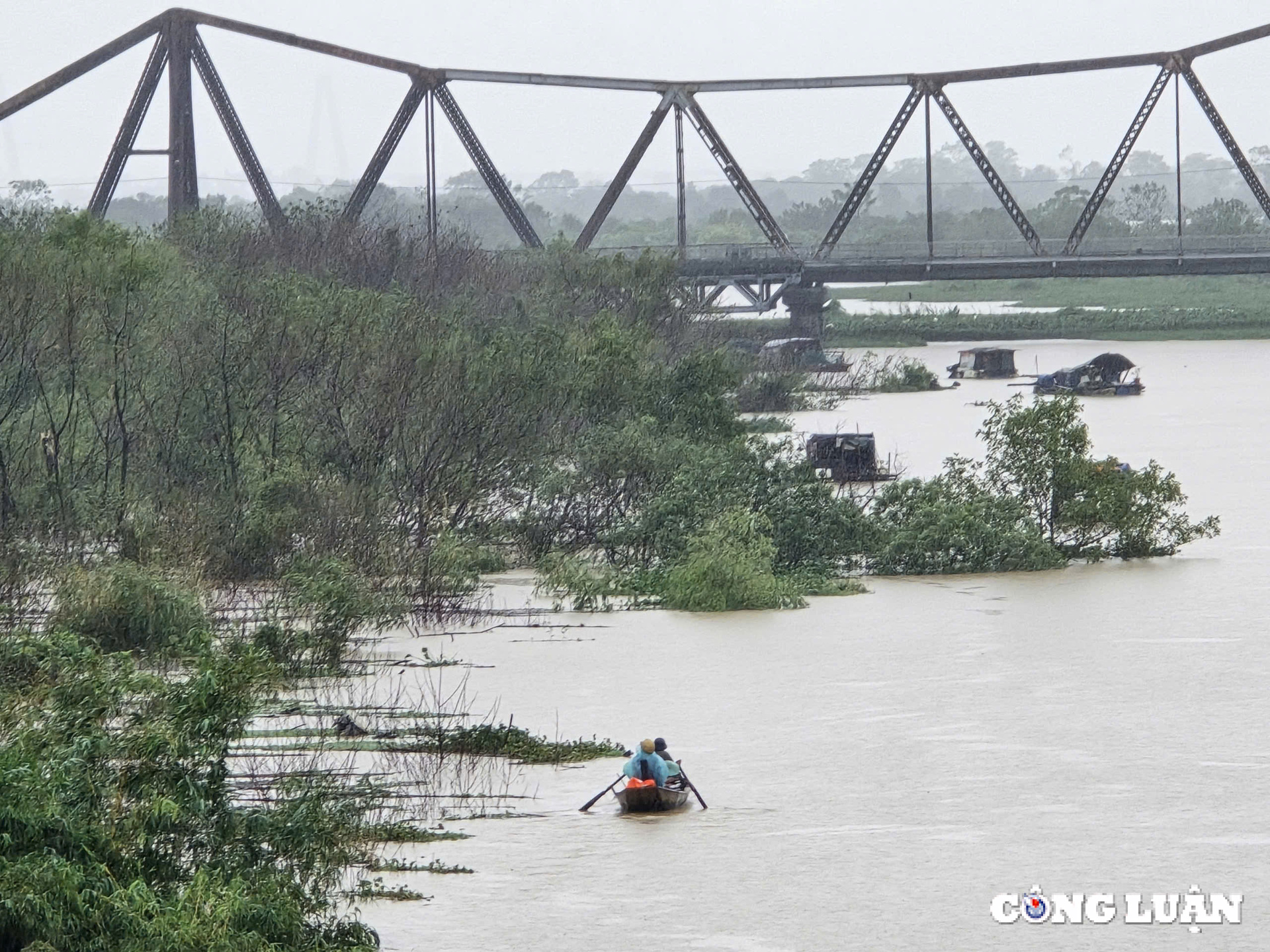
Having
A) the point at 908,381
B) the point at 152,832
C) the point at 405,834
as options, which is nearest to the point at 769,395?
the point at 908,381

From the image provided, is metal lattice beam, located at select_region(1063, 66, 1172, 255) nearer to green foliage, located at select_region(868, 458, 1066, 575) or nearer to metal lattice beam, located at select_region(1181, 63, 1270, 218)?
metal lattice beam, located at select_region(1181, 63, 1270, 218)

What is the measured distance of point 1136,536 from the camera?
33.6m

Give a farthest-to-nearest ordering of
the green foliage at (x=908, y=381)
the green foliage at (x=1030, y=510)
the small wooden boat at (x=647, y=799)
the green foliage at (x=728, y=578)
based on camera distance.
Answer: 1. the green foliage at (x=908, y=381)
2. the green foliage at (x=1030, y=510)
3. the green foliage at (x=728, y=578)
4. the small wooden boat at (x=647, y=799)

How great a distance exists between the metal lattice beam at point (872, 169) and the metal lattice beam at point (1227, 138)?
412 inches

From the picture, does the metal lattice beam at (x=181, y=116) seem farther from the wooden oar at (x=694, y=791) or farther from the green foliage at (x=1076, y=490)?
the wooden oar at (x=694, y=791)

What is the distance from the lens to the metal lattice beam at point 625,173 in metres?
74.4

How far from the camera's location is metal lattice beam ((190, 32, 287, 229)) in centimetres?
6194

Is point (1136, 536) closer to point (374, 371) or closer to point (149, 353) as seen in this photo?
point (374, 371)

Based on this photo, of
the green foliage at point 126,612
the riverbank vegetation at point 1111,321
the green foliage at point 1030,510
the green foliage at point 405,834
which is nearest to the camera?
the green foliage at point 405,834

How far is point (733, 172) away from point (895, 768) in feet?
190

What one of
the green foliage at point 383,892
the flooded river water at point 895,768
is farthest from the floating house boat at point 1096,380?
the green foliage at point 383,892

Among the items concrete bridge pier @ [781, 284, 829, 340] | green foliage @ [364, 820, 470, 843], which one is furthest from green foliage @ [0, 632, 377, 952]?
concrete bridge pier @ [781, 284, 829, 340]

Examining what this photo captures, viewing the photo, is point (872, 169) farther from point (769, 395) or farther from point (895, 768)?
point (895, 768)

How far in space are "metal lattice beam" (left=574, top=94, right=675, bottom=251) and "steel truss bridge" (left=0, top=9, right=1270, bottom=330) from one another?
0.23ft
